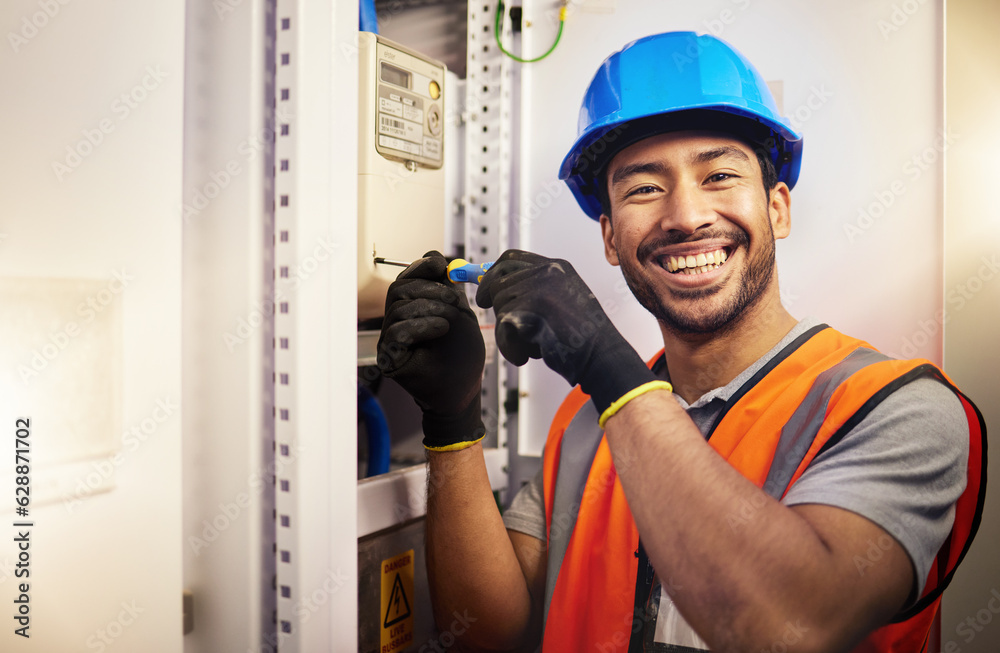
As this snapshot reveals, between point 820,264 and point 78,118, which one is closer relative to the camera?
point 78,118

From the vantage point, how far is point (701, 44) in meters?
1.03

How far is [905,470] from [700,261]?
0.44m

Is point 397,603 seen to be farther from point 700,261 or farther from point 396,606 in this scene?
point 700,261

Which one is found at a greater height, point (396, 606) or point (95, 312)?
point (95, 312)

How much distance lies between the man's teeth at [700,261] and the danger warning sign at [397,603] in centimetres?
73

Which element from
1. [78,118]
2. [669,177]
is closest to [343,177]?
[78,118]

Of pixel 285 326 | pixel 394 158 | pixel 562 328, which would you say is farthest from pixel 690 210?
pixel 285 326

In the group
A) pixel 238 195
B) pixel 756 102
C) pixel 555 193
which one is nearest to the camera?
pixel 238 195

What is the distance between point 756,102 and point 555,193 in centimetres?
49

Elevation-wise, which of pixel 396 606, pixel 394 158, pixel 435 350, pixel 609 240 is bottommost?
pixel 396 606

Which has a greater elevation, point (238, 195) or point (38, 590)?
point (238, 195)

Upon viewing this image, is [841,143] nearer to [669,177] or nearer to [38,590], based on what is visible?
[669,177]

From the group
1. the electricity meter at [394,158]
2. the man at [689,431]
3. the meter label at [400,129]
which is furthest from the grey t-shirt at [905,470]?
the meter label at [400,129]

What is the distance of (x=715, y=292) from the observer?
3.51ft
